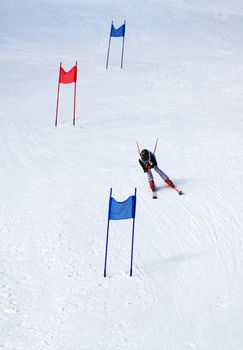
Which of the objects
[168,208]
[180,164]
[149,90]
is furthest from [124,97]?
[168,208]

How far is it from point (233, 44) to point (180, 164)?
13.7 metres

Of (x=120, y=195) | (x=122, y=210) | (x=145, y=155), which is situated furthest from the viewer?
(x=120, y=195)

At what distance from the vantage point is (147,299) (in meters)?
10.0

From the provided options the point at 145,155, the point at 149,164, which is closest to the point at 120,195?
the point at 149,164

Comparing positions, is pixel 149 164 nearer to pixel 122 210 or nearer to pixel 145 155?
pixel 145 155

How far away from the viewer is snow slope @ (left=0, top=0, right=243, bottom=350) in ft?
31.3

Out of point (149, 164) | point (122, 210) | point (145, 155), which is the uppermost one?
point (145, 155)

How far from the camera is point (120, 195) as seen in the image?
1357cm

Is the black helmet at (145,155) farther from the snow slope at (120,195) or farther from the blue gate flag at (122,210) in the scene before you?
the blue gate flag at (122,210)

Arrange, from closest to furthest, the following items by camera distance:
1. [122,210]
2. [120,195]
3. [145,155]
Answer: [122,210] → [145,155] → [120,195]

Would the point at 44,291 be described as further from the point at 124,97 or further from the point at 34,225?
the point at 124,97

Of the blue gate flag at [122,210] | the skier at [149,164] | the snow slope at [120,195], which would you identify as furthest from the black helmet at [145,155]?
the blue gate flag at [122,210]

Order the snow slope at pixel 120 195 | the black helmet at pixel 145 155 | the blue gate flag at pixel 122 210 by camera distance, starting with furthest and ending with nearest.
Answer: the black helmet at pixel 145 155, the blue gate flag at pixel 122 210, the snow slope at pixel 120 195

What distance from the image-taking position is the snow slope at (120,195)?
953 cm
